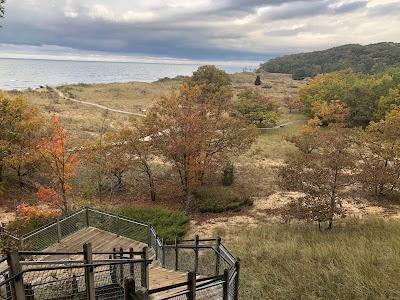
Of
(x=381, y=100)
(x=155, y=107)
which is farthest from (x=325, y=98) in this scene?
(x=155, y=107)

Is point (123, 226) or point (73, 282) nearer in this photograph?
point (73, 282)

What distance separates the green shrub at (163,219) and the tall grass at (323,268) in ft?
18.6

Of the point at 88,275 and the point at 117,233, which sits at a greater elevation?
the point at 88,275

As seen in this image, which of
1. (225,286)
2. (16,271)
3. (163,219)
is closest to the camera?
(16,271)

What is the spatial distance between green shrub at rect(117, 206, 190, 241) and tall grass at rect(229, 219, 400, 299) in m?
5.66

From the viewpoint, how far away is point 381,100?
54.3 m

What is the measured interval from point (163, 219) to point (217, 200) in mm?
6780

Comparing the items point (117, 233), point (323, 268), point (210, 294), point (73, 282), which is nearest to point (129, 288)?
point (73, 282)

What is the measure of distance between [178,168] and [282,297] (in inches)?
822

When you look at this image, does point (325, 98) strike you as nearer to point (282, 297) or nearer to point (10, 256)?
point (282, 297)

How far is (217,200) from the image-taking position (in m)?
30.5

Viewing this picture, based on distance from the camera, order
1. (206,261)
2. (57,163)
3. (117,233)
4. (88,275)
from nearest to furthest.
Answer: (88,275)
(206,261)
(117,233)
(57,163)

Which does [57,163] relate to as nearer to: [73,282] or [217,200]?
[217,200]

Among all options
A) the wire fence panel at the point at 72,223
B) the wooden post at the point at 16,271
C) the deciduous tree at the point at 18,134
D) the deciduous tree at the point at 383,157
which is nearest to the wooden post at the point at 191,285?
the wooden post at the point at 16,271
